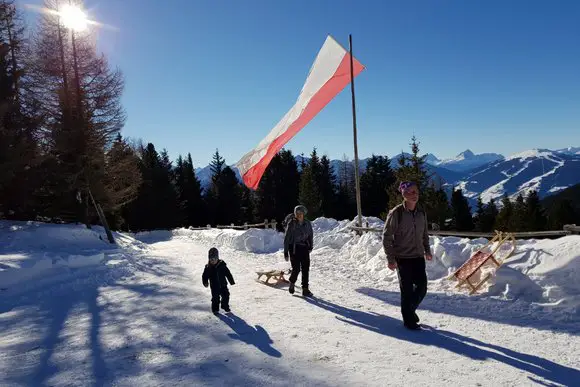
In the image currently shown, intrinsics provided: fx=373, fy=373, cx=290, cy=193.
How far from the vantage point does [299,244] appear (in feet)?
27.3

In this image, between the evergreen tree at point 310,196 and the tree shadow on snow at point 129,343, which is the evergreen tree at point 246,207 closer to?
the evergreen tree at point 310,196

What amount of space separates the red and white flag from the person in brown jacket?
23.0 feet

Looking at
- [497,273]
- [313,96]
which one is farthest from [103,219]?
[497,273]

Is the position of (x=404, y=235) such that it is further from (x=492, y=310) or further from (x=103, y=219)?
(x=103, y=219)

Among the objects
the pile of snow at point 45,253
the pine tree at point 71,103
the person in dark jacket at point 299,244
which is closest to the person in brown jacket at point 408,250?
the person in dark jacket at point 299,244

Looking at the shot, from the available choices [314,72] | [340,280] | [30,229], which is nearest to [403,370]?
[340,280]

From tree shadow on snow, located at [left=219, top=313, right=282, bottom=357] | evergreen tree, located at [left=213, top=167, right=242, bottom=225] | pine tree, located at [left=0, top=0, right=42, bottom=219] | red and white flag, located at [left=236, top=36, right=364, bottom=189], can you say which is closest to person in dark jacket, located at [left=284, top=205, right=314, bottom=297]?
tree shadow on snow, located at [left=219, top=313, right=282, bottom=357]

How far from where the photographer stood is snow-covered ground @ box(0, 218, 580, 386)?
447 centimetres

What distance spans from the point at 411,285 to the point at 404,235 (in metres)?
0.80

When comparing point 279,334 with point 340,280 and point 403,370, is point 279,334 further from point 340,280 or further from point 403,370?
point 340,280

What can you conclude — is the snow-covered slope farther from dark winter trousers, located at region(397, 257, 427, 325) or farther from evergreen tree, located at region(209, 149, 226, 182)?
evergreen tree, located at region(209, 149, 226, 182)

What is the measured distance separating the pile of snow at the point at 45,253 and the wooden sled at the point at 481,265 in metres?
10.1

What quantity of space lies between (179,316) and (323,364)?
344 centimetres

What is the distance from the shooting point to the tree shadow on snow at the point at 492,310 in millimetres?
5695
